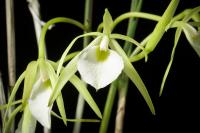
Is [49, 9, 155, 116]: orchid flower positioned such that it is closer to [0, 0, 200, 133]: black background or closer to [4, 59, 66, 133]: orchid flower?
[4, 59, 66, 133]: orchid flower

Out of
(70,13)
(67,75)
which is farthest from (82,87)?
(70,13)

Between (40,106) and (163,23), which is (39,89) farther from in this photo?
(163,23)

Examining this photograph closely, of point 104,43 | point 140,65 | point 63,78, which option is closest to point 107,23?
point 104,43

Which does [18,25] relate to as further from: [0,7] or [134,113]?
[134,113]

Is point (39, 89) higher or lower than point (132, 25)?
lower

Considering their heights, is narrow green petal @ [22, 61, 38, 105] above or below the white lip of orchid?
below

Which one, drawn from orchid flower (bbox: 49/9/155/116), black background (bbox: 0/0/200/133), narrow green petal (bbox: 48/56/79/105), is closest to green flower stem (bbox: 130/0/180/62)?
orchid flower (bbox: 49/9/155/116)
